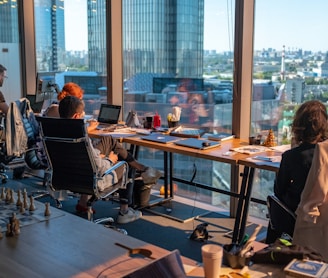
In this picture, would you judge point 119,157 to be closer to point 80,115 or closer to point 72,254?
point 80,115

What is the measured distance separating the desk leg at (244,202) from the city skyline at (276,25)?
47.8 inches

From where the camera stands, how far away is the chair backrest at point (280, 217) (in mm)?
2721

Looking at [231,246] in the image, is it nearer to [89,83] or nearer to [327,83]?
[327,83]

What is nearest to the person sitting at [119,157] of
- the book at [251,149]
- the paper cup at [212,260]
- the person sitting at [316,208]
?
the book at [251,149]

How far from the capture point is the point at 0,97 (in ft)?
18.4

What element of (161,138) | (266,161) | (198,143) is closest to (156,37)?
(161,138)

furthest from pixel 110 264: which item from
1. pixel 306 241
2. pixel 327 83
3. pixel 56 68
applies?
pixel 56 68

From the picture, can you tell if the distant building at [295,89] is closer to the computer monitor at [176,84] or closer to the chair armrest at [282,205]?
the computer monitor at [176,84]

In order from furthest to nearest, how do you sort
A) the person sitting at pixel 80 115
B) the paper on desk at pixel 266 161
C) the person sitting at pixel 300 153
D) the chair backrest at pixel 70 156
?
the person sitting at pixel 80 115 < the chair backrest at pixel 70 156 < the paper on desk at pixel 266 161 < the person sitting at pixel 300 153

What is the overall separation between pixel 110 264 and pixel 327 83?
2.88 metres

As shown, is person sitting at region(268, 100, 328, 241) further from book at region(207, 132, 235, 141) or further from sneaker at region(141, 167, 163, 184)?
sneaker at region(141, 167, 163, 184)

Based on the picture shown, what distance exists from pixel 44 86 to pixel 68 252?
4.31m

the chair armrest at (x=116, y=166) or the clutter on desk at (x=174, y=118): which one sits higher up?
the clutter on desk at (x=174, y=118)

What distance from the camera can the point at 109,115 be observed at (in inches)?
203
